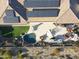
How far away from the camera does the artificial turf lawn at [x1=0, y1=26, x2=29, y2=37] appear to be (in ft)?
122

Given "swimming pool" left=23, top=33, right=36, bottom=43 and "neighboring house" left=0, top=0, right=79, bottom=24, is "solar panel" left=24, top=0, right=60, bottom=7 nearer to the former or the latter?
"neighboring house" left=0, top=0, right=79, bottom=24

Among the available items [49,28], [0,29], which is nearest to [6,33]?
[0,29]

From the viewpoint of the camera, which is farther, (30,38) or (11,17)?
(11,17)

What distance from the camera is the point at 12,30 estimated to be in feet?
123

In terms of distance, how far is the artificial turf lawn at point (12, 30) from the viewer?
122 feet

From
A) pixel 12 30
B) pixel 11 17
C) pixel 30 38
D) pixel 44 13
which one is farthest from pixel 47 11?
pixel 12 30

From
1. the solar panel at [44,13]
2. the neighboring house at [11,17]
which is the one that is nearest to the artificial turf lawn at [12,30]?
the neighboring house at [11,17]

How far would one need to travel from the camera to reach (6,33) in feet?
122

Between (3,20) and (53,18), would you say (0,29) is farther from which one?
(53,18)

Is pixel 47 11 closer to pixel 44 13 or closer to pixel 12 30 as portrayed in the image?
pixel 44 13

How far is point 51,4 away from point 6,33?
3.80 m

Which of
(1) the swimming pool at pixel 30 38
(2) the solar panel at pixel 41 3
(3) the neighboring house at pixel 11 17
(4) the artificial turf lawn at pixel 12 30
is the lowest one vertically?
(1) the swimming pool at pixel 30 38

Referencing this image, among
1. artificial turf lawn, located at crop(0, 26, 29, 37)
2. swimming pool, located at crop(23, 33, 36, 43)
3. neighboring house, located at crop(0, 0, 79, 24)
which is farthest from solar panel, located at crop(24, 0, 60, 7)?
swimming pool, located at crop(23, 33, 36, 43)

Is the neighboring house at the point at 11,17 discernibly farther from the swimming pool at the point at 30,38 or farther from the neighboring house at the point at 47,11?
the swimming pool at the point at 30,38
